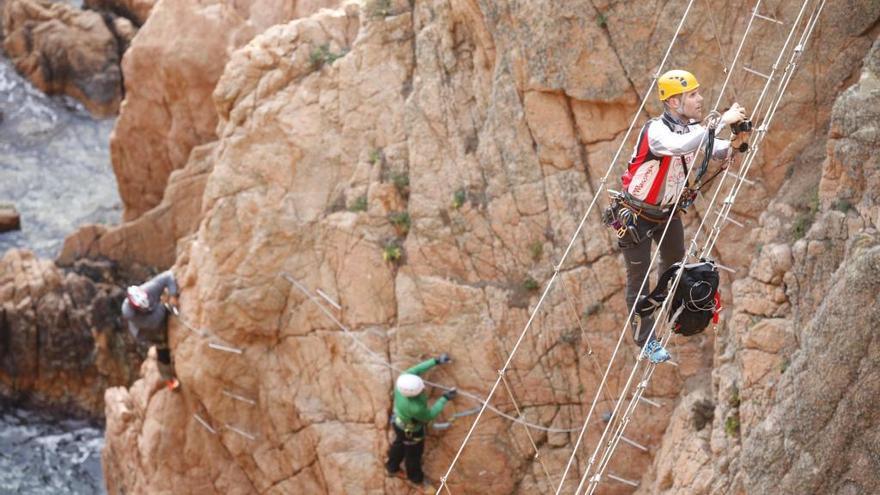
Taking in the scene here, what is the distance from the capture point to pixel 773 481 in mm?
11602

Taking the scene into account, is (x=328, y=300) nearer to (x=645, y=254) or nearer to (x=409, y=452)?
(x=409, y=452)

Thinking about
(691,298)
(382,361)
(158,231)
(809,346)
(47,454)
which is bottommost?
(47,454)

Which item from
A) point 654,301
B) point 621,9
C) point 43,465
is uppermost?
point 621,9

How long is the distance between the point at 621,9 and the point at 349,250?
4944 mm

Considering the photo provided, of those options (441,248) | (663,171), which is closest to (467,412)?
(441,248)

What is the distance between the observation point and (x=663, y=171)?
1077 centimetres

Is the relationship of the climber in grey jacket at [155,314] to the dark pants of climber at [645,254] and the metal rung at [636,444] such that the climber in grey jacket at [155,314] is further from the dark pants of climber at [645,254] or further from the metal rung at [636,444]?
the dark pants of climber at [645,254]

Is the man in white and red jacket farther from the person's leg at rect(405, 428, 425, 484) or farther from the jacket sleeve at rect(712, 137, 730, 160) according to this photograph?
the person's leg at rect(405, 428, 425, 484)

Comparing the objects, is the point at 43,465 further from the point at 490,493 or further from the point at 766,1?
the point at 766,1

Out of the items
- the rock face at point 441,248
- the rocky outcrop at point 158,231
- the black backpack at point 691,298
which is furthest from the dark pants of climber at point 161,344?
the black backpack at point 691,298

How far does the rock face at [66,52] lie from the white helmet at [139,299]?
58.5ft

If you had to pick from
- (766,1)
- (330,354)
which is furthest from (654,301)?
(330,354)

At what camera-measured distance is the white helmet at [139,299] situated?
17438 mm

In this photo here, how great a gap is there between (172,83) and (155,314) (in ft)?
27.1
